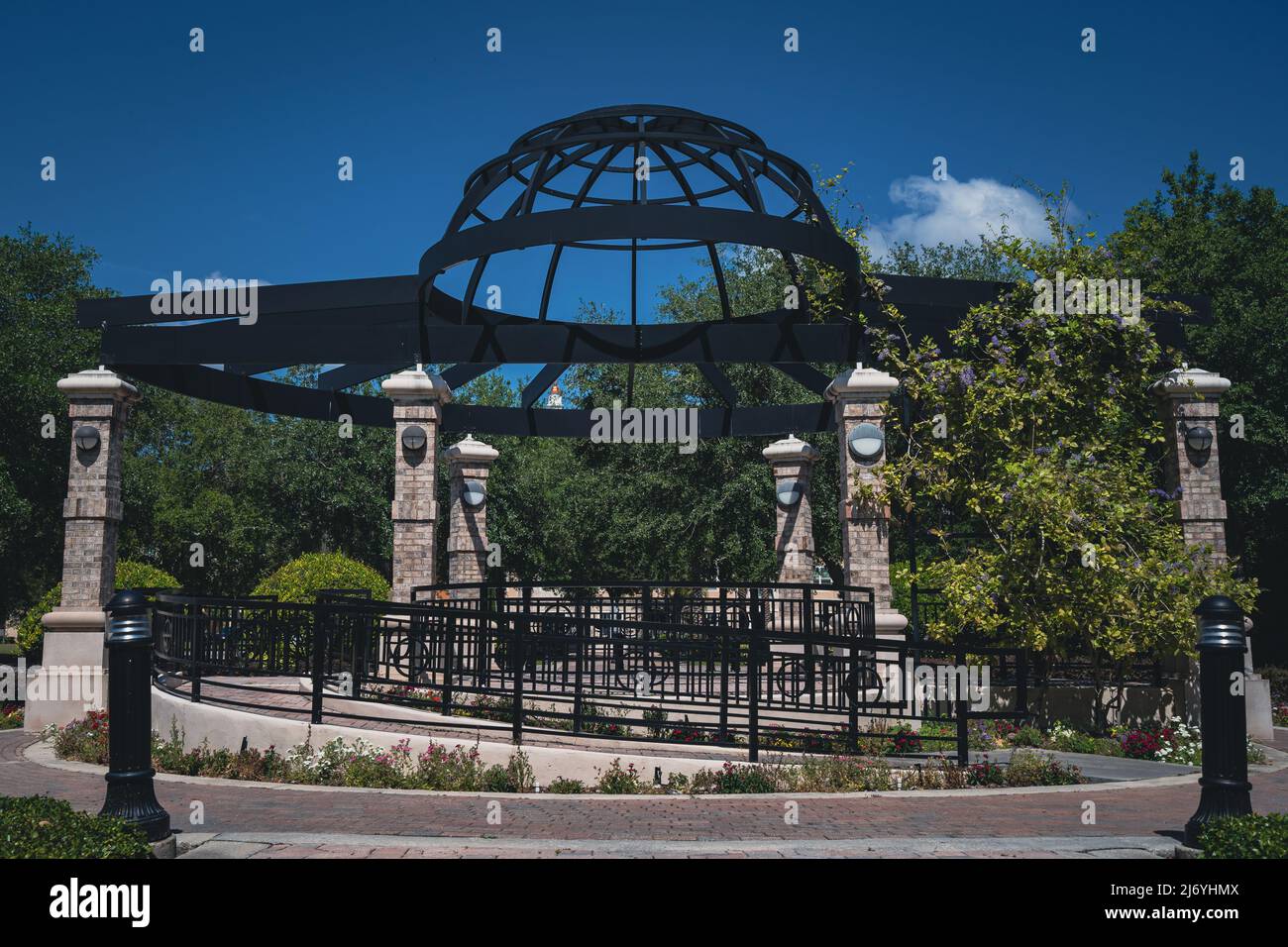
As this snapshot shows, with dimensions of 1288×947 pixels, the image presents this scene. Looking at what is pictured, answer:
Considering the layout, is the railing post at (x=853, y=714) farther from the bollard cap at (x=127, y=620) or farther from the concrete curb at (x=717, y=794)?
the bollard cap at (x=127, y=620)

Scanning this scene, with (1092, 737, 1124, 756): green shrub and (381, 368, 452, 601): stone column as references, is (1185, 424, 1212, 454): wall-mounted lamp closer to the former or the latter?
(1092, 737, 1124, 756): green shrub

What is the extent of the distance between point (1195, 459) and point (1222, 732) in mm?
8924

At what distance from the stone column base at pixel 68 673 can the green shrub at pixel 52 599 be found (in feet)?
6.36

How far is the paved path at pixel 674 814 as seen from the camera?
6359mm

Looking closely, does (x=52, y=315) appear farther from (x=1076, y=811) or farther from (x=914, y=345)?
(x=1076, y=811)

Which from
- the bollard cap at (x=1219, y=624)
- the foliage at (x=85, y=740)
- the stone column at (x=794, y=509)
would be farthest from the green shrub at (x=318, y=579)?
the bollard cap at (x=1219, y=624)

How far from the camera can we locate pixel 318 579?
17188 millimetres

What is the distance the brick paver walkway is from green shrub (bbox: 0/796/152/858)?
1220 millimetres

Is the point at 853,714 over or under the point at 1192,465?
under

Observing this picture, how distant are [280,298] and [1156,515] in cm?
1278

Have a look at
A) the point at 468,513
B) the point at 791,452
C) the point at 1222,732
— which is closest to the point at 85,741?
the point at 468,513

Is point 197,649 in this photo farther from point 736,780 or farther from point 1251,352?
point 1251,352

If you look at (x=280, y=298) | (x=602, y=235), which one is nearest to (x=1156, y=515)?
(x=602, y=235)
